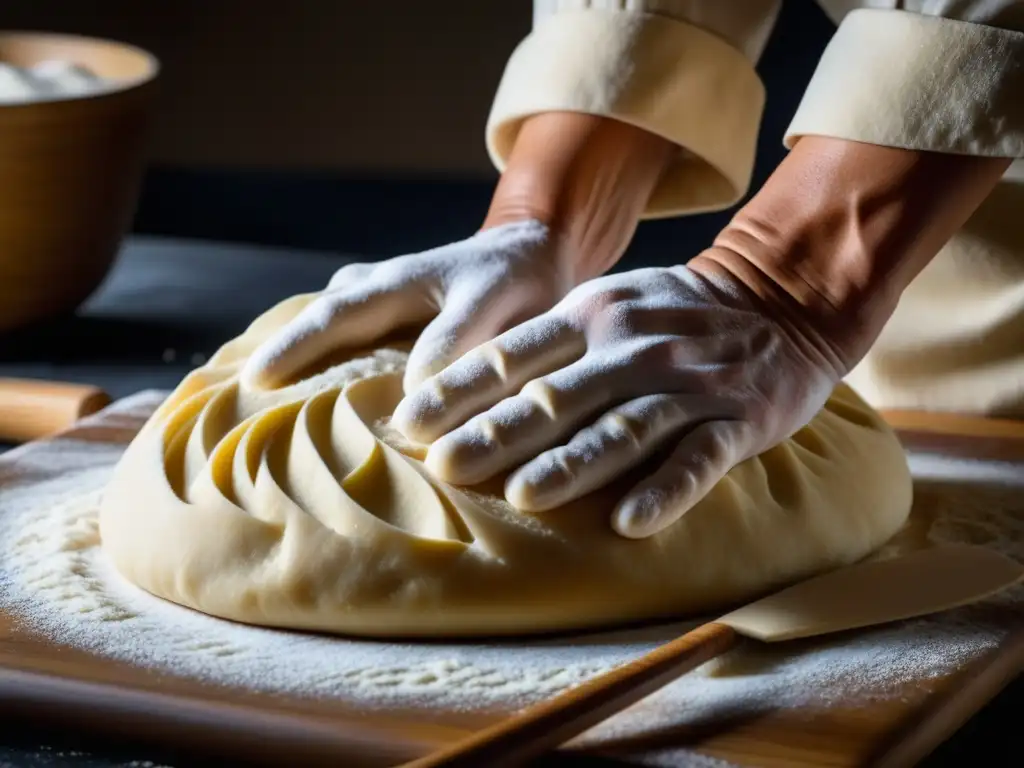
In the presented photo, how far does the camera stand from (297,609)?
113 centimetres

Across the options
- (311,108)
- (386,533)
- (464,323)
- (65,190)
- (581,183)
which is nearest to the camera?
(386,533)

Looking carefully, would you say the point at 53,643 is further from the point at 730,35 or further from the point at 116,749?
the point at 730,35

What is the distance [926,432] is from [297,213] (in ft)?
7.22

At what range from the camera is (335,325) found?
1338mm

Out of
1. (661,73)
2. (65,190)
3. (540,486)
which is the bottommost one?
(65,190)

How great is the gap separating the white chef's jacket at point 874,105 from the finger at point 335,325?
36 cm

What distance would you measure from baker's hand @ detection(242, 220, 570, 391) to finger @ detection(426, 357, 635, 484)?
134mm

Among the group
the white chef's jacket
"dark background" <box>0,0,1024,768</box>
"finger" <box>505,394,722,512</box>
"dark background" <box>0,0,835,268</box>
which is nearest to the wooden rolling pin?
the white chef's jacket

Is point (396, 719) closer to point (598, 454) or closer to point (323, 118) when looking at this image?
point (598, 454)

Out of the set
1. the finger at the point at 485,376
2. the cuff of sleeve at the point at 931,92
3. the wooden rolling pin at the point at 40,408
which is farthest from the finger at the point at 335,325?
the wooden rolling pin at the point at 40,408

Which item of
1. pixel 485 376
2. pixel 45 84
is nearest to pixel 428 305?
pixel 485 376

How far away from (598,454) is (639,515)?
0.06 meters

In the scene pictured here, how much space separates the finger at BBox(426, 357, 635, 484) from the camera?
1.15 metres

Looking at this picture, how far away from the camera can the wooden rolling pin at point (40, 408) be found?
1.82 m
